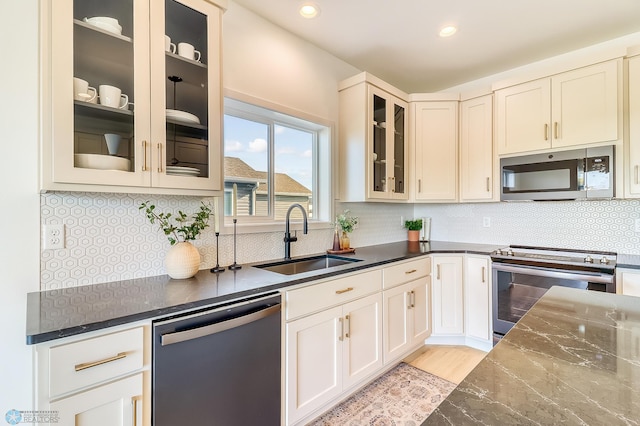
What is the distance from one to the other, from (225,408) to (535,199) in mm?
2781

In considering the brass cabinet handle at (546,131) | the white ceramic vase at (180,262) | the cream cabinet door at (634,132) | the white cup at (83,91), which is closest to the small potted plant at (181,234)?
the white ceramic vase at (180,262)

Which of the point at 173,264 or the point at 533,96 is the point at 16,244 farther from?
the point at 533,96

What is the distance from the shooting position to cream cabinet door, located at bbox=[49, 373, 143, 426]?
958mm

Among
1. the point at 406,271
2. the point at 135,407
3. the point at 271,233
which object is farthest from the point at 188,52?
the point at 406,271

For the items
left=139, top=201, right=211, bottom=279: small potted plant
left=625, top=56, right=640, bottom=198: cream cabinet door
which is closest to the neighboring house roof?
left=139, top=201, right=211, bottom=279: small potted plant

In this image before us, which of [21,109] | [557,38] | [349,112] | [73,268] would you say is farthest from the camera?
[349,112]

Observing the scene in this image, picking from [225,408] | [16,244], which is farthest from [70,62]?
[225,408]

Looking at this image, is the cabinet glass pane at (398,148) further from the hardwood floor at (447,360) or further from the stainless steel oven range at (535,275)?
the hardwood floor at (447,360)

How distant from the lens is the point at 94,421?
1.01 meters

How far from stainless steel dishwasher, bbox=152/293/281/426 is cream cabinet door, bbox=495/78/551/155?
8.25ft

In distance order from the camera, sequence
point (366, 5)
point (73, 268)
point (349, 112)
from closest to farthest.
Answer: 1. point (73, 268)
2. point (366, 5)
3. point (349, 112)

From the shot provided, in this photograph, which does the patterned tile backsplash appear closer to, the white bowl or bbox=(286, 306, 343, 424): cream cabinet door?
the white bowl

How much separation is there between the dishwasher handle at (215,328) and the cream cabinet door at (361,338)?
0.61m

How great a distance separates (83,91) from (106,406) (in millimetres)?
1242
